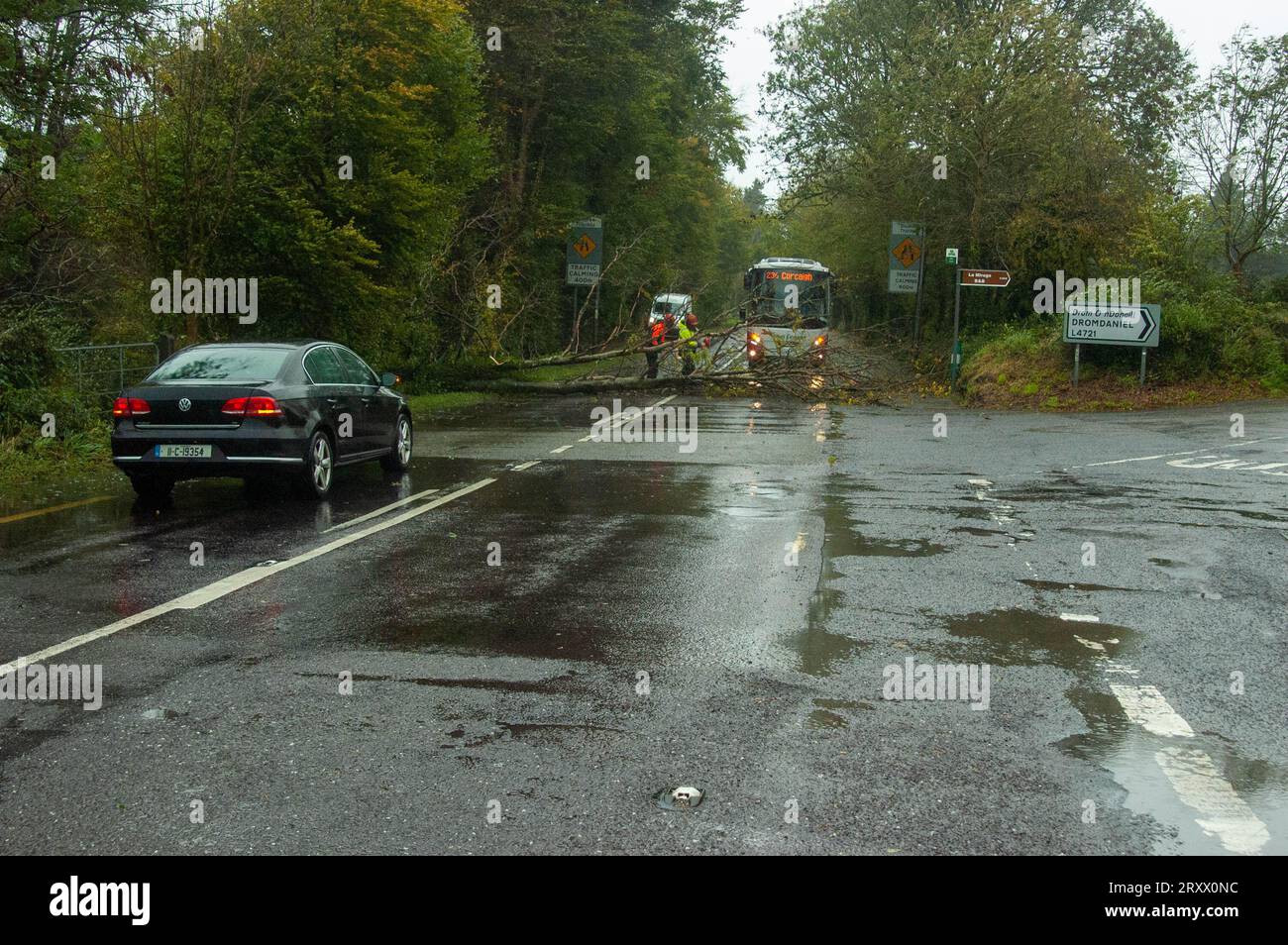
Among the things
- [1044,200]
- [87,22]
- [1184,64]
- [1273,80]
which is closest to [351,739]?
[87,22]

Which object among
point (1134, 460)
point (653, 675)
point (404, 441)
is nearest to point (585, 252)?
point (1134, 460)

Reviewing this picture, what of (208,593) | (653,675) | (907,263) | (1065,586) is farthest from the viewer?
(907,263)

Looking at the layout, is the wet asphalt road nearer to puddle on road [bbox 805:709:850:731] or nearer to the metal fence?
puddle on road [bbox 805:709:850:731]

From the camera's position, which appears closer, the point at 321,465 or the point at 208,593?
the point at 208,593

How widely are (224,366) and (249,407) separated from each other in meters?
0.73

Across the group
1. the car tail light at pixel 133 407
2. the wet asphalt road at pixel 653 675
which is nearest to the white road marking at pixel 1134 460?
the wet asphalt road at pixel 653 675

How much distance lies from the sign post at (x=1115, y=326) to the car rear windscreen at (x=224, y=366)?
18805mm

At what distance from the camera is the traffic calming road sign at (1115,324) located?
25.6m

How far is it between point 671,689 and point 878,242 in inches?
1435

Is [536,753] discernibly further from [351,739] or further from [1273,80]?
[1273,80]

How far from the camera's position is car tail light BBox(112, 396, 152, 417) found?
37.4 feet

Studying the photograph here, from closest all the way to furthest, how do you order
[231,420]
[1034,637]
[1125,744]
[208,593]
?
[1125,744] < [1034,637] < [208,593] < [231,420]

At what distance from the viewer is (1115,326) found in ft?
84.9

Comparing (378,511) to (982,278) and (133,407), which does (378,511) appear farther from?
(982,278)
